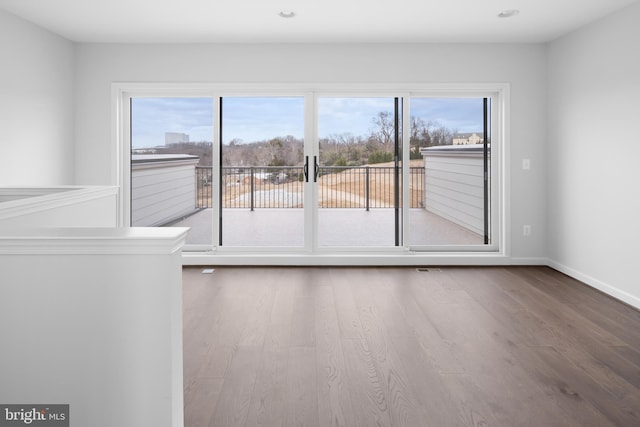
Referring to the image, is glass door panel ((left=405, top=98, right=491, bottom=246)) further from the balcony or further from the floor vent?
the floor vent

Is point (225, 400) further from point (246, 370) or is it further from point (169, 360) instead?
point (169, 360)

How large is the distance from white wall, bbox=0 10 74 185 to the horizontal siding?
0.74 m

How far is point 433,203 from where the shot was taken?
5.79 meters

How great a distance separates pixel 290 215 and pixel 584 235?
3107 mm

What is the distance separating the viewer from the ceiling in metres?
4.19

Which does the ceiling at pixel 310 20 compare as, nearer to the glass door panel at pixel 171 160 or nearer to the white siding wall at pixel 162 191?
the glass door panel at pixel 171 160

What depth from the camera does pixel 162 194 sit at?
5.84 m

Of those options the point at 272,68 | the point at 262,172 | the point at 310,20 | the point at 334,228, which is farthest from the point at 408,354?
the point at 272,68

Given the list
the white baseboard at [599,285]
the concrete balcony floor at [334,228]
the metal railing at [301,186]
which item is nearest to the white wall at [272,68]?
the metal railing at [301,186]

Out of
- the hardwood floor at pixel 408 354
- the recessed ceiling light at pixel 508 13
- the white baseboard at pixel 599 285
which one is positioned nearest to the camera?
Result: the hardwood floor at pixel 408 354

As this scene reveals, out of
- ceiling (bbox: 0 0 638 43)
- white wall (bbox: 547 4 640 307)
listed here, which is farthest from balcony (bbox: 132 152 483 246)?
ceiling (bbox: 0 0 638 43)

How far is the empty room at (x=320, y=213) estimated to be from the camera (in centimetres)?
181

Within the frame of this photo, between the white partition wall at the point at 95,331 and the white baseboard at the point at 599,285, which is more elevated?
the white partition wall at the point at 95,331

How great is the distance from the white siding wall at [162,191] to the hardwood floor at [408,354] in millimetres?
1248
